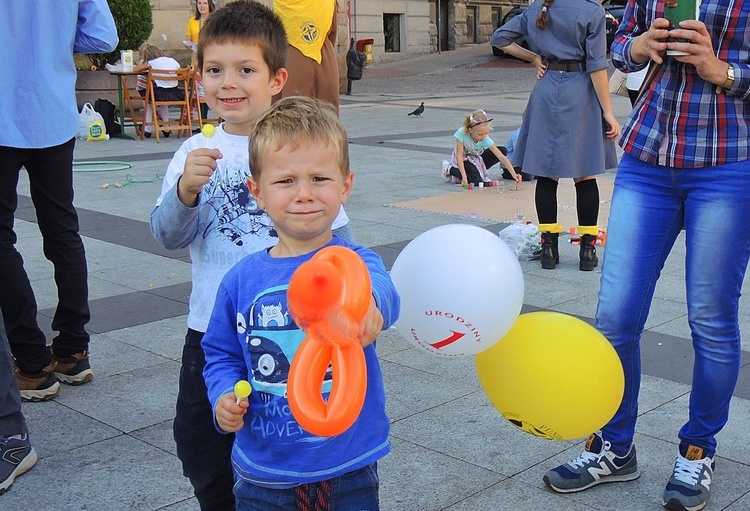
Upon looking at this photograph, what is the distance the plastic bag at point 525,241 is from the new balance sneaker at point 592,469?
326 cm

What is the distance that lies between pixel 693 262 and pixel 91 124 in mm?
11280

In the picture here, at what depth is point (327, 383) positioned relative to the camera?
6.84 feet

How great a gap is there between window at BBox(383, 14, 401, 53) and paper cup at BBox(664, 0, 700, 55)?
33153 mm

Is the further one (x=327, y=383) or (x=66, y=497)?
(x=66, y=497)

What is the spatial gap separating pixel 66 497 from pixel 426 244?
5.34 ft

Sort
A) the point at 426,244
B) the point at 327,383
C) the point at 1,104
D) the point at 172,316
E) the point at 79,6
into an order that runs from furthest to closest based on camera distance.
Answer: the point at 172,316
the point at 79,6
the point at 1,104
the point at 426,244
the point at 327,383

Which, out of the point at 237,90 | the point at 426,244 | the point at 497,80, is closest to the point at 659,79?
the point at 426,244

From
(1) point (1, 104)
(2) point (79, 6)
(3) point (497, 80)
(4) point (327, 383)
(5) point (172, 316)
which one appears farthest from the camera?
(3) point (497, 80)

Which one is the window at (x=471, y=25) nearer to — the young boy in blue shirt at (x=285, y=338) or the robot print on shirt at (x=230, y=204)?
the robot print on shirt at (x=230, y=204)

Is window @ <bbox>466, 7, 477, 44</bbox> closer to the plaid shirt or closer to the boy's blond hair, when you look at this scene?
the plaid shirt

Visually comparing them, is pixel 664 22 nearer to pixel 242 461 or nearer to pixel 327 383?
pixel 327 383

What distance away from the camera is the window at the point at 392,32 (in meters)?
35.4

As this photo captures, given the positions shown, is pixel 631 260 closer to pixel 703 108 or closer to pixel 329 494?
pixel 703 108

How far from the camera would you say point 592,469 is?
10.7 ft
